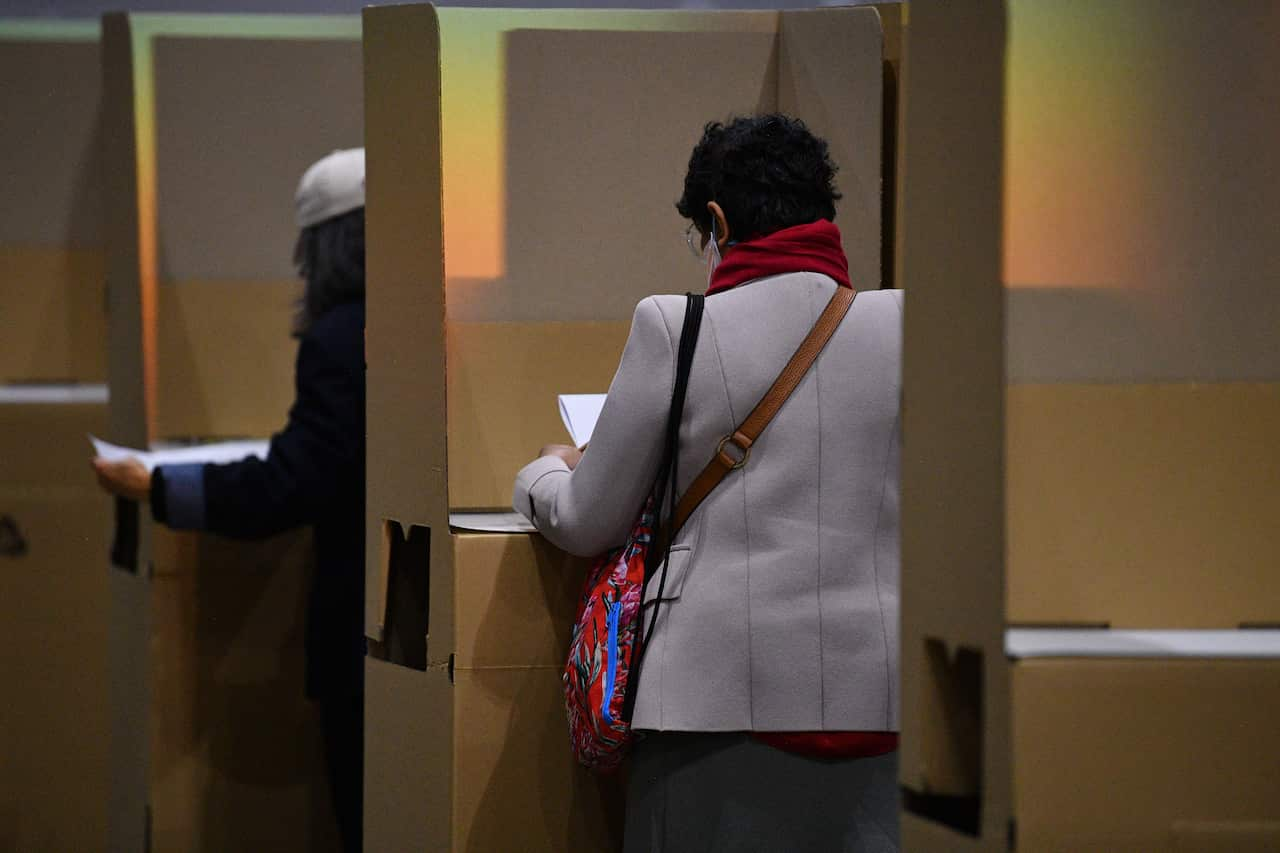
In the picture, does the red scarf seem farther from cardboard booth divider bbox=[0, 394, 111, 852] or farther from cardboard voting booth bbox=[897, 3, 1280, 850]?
cardboard booth divider bbox=[0, 394, 111, 852]

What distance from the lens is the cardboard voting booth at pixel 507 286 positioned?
1.86 m

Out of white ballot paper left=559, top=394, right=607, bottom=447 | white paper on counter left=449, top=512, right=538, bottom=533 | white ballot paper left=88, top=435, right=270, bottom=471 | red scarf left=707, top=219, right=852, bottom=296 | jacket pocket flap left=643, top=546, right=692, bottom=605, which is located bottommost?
jacket pocket flap left=643, top=546, right=692, bottom=605

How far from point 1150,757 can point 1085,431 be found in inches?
10.1

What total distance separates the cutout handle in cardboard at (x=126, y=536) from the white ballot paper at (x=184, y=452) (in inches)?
4.1

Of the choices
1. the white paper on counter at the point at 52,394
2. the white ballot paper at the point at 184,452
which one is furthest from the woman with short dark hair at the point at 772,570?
the white paper on counter at the point at 52,394

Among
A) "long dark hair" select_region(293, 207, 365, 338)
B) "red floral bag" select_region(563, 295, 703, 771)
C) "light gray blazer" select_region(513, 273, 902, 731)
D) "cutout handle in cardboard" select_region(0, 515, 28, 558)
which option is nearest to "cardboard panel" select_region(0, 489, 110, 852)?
"cutout handle in cardboard" select_region(0, 515, 28, 558)

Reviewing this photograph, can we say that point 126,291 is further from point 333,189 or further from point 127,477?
point 333,189

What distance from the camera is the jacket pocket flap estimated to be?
5.24ft

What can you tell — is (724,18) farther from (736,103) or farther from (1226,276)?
(1226,276)

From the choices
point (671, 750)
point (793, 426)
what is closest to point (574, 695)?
point (671, 750)

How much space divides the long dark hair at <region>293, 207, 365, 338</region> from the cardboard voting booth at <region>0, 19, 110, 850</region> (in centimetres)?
61

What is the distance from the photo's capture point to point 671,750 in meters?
1.61

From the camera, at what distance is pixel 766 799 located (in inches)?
61.9

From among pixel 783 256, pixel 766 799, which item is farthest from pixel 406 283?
pixel 766 799
